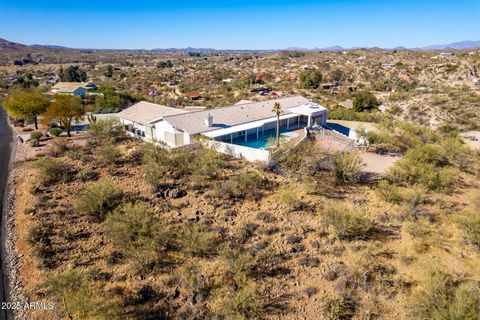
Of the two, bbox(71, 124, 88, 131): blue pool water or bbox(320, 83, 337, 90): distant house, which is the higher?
bbox(320, 83, 337, 90): distant house

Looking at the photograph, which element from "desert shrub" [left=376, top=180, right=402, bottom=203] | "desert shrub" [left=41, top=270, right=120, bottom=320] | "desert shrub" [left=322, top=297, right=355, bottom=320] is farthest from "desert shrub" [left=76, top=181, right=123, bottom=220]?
"desert shrub" [left=376, top=180, right=402, bottom=203]

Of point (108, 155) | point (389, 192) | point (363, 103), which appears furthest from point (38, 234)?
point (363, 103)

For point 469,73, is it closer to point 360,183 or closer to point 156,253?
point 360,183

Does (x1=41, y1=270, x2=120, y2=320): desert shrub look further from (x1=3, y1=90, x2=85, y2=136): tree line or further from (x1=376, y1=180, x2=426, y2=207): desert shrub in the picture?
(x1=3, y1=90, x2=85, y2=136): tree line

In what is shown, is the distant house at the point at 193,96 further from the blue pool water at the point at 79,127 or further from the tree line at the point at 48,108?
the tree line at the point at 48,108

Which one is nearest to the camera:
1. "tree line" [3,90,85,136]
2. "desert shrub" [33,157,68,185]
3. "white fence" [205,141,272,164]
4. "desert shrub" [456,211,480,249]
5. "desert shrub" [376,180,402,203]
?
"desert shrub" [456,211,480,249]

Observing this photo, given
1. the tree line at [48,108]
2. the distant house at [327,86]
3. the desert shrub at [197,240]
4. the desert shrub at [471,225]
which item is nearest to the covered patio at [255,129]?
the desert shrub at [197,240]
